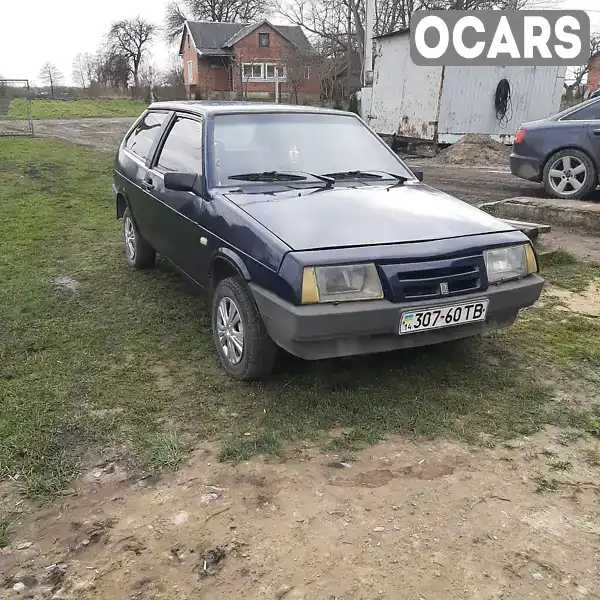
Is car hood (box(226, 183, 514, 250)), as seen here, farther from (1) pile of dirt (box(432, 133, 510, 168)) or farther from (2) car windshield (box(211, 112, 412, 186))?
(1) pile of dirt (box(432, 133, 510, 168))

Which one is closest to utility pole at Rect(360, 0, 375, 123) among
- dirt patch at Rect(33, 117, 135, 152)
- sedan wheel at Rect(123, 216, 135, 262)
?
dirt patch at Rect(33, 117, 135, 152)

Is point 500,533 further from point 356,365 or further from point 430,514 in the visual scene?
point 356,365

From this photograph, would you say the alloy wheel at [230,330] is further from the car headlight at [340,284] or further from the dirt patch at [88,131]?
the dirt patch at [88,131]

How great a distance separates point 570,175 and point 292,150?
5.67 metres

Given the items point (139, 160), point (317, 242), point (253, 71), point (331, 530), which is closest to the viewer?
point (331, 530)

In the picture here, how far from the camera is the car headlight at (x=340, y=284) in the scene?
303 cm

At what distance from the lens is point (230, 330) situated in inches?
145

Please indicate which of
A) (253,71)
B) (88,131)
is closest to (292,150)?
(88,131)

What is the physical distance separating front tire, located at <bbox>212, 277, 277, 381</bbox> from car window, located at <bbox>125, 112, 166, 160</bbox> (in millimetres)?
2108

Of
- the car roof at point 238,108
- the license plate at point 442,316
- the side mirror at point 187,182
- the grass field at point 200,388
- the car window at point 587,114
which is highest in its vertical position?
the car roof at point 238,108

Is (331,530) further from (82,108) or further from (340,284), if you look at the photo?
(82,108)

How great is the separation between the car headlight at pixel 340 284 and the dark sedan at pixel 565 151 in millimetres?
6407

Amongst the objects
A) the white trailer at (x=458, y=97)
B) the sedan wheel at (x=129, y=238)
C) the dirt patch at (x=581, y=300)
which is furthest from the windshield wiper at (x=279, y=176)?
the white trailer at (x=458, y=97)

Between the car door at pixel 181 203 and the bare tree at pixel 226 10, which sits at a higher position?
the bare tree at pixel 226 10
